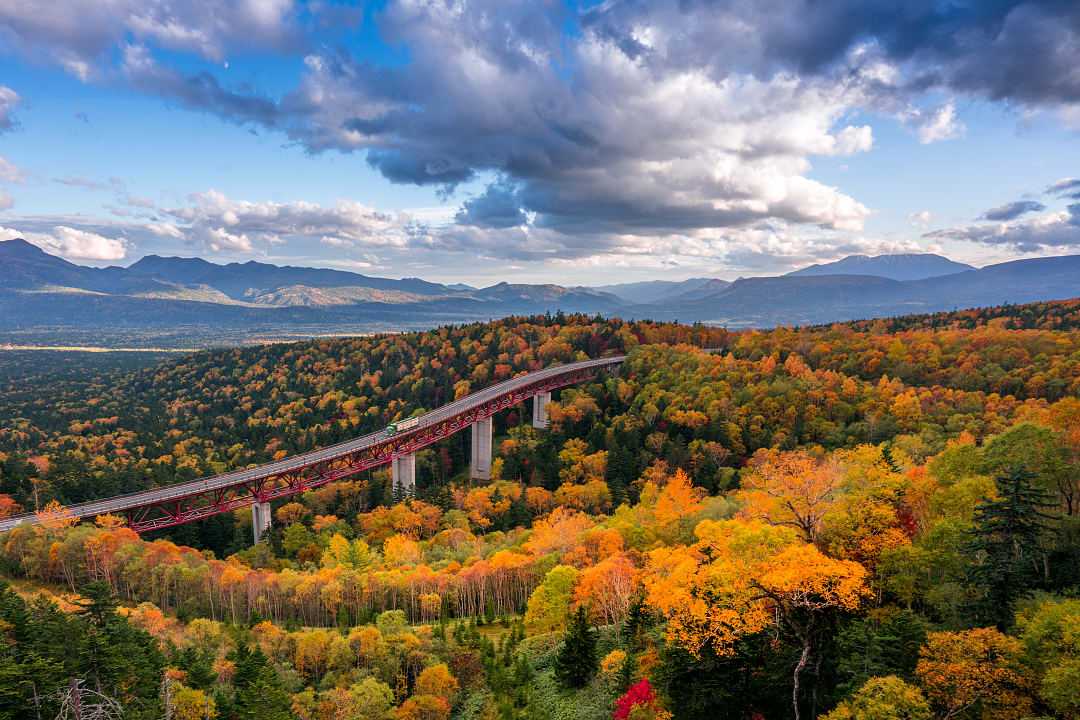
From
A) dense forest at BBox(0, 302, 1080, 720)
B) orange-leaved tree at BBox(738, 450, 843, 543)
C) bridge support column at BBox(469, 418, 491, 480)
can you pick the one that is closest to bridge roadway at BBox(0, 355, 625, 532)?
bridge support column at BBox(469, 418, 491, 480)

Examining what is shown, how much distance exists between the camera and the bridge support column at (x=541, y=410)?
130000 mm

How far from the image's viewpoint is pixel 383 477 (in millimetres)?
106938

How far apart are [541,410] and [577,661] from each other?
93.0 metres

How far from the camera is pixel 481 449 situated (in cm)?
11519

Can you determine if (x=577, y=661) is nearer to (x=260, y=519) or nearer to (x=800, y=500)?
(x=800, y=500)

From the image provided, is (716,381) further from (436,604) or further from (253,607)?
(253,607)

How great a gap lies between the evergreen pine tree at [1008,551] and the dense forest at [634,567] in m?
0.19

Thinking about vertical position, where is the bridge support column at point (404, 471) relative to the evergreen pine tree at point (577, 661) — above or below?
below

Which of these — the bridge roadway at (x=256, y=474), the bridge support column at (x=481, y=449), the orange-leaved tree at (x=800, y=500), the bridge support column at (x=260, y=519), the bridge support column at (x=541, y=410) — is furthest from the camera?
the bridge support column at (x=541, y=410)

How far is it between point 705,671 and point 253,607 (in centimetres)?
4618

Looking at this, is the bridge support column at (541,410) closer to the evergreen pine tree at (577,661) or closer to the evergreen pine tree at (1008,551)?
the evergreen pine tree at (577,661)

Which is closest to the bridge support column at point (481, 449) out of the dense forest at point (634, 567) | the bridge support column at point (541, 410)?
the dense forest at point (634, 567)

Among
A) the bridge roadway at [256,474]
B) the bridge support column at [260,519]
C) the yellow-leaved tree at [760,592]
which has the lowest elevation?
the bridge support column at [260,519]

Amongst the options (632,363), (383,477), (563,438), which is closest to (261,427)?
(383,477)
